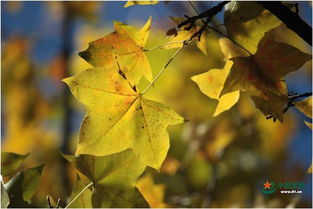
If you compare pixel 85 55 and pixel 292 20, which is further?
pixel 85 55

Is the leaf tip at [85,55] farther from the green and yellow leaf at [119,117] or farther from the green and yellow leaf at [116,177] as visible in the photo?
the green and yellow leaf at [116,177]

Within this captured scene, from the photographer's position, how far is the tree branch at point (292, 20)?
735 millimetres

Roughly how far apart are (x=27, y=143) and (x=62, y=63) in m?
1.16

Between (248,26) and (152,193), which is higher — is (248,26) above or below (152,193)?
above

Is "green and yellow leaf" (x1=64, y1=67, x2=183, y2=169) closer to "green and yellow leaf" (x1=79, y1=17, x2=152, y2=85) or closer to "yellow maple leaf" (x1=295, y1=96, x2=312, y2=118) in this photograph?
"green and yellow leaf" (x1=79, y1=17, x2=152, y2=85)

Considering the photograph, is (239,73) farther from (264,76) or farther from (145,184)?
(145,184)

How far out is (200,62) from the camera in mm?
5133

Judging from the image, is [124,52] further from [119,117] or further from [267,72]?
[267,72]

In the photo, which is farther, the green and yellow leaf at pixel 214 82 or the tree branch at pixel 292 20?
the green and yellow leaf at pixel 214 82

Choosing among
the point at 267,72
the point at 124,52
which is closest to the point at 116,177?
the point at 124,52

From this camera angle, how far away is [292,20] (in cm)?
74

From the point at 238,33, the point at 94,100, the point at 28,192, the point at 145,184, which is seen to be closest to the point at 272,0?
the point at 238,33

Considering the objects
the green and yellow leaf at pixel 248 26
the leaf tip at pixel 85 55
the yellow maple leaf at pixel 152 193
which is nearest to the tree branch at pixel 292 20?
the green and yellow leaf at pixel 248 26

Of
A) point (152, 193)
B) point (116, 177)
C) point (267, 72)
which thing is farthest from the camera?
point (152, 193)
